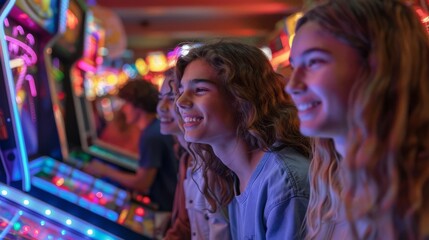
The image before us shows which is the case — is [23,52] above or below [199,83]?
above

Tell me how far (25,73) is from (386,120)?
1.94 metres

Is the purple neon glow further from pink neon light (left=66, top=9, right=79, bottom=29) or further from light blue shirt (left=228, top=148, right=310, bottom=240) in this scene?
light blue shirt (left=228, top=148, right=310, bottom=240)

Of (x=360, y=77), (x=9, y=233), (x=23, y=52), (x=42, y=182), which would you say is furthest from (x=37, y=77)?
(x=360, y=77)


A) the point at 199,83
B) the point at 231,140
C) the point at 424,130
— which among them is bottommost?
the point at 424,130

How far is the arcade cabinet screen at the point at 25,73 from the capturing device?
6.83ft

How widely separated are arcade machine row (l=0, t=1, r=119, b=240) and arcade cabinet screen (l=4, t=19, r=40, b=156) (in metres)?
0.37

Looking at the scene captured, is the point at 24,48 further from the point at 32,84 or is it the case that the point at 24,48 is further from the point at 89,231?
the point at 89,231

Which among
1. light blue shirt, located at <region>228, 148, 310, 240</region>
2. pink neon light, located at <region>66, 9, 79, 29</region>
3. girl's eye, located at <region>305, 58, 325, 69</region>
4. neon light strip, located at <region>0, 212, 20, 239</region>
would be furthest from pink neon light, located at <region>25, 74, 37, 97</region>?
girl's eye, located at <region>305, 58, 325, 69</region>

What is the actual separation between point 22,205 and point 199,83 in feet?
2.45

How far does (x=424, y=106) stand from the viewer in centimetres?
82

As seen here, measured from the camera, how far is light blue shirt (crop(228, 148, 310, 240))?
4.34ft

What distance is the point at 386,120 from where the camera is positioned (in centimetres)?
84

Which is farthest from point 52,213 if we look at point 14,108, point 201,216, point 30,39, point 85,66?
point 85,66

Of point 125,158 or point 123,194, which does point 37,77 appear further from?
point 125,158
